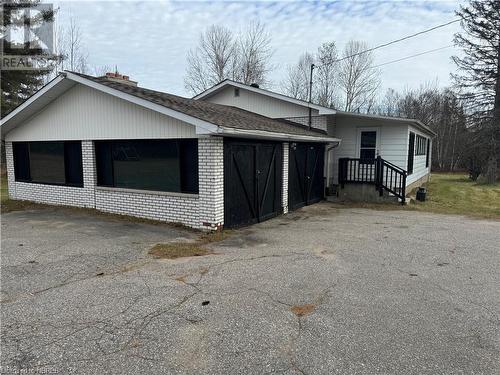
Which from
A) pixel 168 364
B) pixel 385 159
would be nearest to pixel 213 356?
pixel 168 364

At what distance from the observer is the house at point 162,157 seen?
7426 mm

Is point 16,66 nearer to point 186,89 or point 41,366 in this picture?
point 186,89

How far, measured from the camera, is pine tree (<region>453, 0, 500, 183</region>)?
1941 cm

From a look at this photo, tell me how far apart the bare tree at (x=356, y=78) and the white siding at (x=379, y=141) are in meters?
20.3

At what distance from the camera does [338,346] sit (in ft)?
10.1

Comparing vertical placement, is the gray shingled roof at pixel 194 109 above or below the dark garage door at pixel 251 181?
above

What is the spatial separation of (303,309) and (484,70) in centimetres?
2237

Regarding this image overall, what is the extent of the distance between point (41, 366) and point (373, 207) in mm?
10378

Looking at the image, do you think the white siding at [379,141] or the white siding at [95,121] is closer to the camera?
the white siding at [95,121]

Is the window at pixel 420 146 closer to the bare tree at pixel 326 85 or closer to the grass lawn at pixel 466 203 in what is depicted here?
the grass lawn at pixel 466 203

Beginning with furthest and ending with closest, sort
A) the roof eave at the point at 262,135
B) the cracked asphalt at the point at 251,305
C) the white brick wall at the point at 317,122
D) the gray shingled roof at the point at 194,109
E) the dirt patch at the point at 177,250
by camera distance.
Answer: the white brick wall at the point at 317,122
the gray shingled roof at the point at 194,109
the roof eave at the point at 262,135
the dirt patch at the point at 177,250
the cracked asphalt at the point at 251,305

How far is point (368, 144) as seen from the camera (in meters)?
13.2

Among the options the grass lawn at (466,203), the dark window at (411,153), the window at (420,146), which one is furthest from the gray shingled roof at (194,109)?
→ the window at (420,146)

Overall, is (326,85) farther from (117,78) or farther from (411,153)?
(117,78)
